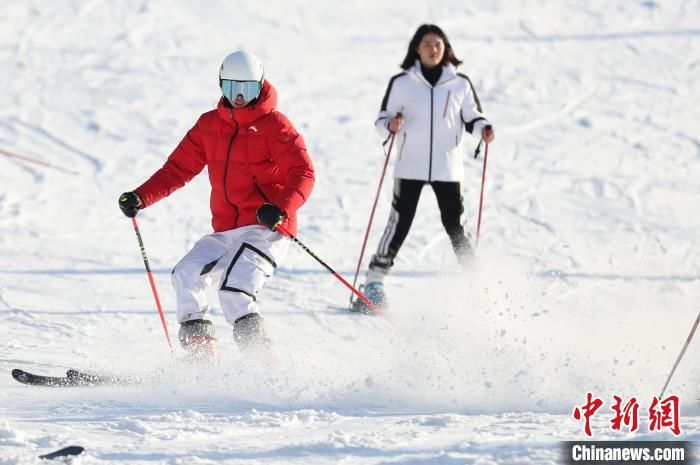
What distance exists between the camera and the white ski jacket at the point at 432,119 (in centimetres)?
642

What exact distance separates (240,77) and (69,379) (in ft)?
5.45

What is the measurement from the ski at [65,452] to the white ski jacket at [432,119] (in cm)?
353

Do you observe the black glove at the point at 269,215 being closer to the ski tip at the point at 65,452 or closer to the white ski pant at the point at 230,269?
the white ski pant at the point at 230,269

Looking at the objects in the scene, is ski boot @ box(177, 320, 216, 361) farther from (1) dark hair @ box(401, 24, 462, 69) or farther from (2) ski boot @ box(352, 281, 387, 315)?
(1) dark hair @ box(401, 24, 462, 69)

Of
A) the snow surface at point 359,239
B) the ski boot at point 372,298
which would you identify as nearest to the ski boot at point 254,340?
the snow surface at point 359,239

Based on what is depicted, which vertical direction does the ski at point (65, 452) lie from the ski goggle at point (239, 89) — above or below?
below

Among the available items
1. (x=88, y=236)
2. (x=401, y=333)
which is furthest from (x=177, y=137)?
(x=401, y=333)

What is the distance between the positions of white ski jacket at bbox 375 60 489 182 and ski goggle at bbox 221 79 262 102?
175 cm

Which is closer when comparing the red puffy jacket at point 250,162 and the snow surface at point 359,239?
the snow surface at point 359,239

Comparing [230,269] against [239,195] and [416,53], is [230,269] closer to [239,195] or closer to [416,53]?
[239,195]

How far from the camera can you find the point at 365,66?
584 inches

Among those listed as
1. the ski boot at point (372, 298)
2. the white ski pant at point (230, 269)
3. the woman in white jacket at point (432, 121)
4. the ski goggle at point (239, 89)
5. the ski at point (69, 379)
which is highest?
the woman in white jacket at point (432, 121)

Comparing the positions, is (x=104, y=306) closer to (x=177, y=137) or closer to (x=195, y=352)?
(x=195, y=352)

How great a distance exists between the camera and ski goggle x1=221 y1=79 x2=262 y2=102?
4.77 meters
